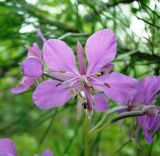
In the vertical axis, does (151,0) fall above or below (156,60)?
above

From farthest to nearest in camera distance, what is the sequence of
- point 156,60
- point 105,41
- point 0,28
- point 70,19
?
1. point 70,19
2. point 0,28
3. point 156,60
4. point 105,41

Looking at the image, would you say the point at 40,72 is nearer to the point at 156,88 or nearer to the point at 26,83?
the point at 26,83

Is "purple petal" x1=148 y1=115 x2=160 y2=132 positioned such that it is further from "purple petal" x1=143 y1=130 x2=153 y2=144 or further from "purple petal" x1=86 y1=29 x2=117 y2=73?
"purple petal" x1=86 y1=29 x2=117 y2=73

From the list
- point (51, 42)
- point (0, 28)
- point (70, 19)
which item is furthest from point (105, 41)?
point (70, 19)

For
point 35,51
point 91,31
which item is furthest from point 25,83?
point 91,31

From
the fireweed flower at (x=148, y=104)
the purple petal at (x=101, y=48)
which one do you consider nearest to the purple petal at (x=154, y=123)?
the fireweed flower at (x=148, y=104)

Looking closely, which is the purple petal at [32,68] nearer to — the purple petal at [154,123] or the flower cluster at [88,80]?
the flower cluster at [88,80]

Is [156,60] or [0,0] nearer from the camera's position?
[156,60]
